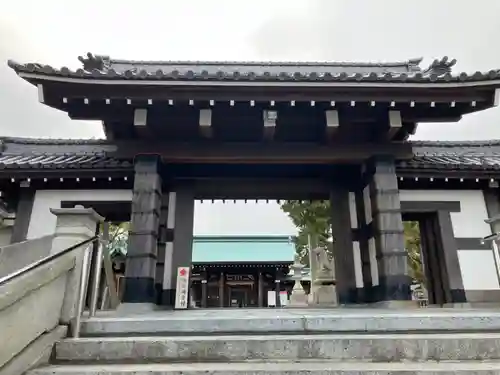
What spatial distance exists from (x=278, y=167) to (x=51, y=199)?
14.2 feet

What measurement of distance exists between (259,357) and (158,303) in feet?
13.9

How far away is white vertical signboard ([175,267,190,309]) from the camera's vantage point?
6461 mm

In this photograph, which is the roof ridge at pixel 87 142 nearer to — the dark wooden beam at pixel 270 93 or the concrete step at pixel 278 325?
the dark wooden beam at pixel 270 93

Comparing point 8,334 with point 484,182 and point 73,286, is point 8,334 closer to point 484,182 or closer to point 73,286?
point 73,286

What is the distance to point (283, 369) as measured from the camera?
2.31 meters

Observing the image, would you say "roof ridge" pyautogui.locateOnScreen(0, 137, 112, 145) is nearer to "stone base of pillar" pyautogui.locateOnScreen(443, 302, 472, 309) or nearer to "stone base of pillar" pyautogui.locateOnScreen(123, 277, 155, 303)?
"stone base of pillar" pyautogui.locateOnScreen(123, 277, 155, 303)

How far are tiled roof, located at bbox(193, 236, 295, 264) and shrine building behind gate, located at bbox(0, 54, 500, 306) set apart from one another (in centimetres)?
1096

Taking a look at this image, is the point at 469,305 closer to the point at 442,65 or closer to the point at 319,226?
the point at 442,65

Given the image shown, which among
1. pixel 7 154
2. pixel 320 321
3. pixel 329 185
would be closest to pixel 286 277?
pixel 329 185

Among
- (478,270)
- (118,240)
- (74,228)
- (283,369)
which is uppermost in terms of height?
(118,240)

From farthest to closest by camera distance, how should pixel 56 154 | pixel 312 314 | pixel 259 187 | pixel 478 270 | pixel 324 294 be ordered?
pixel 324 294, pixel 56 154, pixel 259 187, pixel 478 270, pixel 312 314

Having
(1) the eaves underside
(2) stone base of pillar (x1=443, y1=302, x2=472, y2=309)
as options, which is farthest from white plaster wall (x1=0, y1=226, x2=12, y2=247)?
(2) stone base of pillar (x1=443, y1=302, x2=472, y2=309)

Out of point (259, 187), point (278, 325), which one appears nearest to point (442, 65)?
point (259, 187)

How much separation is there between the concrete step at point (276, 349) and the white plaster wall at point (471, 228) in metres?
4.69
